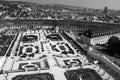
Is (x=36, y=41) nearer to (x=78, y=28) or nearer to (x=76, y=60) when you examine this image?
(x=76, y=60)

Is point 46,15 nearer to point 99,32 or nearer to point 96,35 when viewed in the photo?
point 99,32

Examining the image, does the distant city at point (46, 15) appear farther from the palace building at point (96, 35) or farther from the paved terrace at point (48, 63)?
the paved terrace at point (48, 63)

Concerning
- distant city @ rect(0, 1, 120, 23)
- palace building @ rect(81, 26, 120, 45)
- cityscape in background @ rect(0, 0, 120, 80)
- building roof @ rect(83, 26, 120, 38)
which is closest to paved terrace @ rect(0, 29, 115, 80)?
cityscape in background @ rect(0, 0, 120, 80)

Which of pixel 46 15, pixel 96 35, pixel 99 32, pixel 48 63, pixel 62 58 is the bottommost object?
pixel 62 58

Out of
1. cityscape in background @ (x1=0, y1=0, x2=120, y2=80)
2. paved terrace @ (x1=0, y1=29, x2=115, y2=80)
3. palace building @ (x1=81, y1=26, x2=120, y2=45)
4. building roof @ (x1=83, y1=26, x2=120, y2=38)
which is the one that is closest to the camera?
paved terrace @ (x1=0, y1=29, x2=115, y2=80)

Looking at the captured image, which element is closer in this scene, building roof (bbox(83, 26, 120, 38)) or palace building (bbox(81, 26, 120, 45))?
palace building (bbox(81, 26, 120, 45))

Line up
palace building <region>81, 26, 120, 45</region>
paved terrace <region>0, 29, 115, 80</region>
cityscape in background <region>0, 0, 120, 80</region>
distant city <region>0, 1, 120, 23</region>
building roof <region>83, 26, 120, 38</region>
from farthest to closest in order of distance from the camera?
distant city <region>0, 1, 120, 23</region> → building roof <region>83, 26, 120, 38</region> → palace building <region>81, 26, 120, 45</region> → cityscape in background <region>0, 0, 120, 80</region> → paved terrace <region>0, 29, 115, 80</region>

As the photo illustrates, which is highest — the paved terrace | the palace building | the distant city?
the distant city

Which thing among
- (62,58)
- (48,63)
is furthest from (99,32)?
(48,63)

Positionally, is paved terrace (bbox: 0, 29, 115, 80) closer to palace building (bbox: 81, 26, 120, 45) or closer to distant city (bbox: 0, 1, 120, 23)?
palace building (bbox: 81, 26, 120, 45)

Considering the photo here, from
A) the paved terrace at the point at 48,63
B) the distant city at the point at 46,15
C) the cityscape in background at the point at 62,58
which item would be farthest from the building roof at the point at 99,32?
the distant city at the point at 46,15

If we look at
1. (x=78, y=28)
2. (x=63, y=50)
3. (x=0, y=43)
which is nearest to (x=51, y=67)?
(x=63, y=50)
